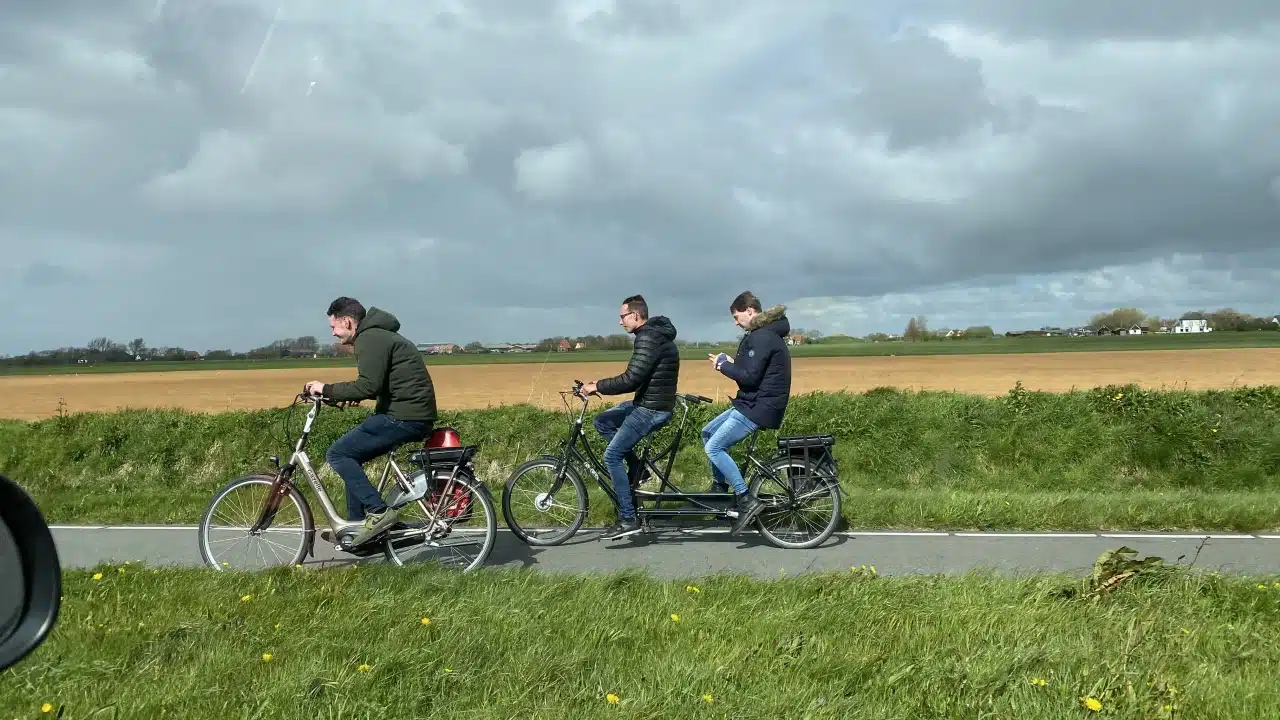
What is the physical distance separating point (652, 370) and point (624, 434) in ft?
2.02

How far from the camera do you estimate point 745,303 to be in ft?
25.6

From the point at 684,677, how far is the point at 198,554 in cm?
511

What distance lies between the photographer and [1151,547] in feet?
24.0

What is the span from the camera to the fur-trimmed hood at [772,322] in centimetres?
763

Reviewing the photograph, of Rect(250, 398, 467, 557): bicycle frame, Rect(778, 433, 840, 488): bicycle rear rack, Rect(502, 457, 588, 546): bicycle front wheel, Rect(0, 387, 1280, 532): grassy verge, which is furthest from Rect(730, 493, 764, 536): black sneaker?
Rect(250, 398, 467, 557): bicycle frame

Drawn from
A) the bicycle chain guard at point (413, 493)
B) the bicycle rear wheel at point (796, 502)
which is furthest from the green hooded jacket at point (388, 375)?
the bicycle rear wheel at point (796, 502)

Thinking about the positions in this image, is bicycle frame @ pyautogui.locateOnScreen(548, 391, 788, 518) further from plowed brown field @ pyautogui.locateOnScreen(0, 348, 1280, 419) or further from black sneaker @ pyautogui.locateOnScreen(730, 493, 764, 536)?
plowed brown field @ pyautogui.locateOnScreen(0, 348, 1280, 419)

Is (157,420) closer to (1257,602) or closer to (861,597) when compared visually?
(861,597)

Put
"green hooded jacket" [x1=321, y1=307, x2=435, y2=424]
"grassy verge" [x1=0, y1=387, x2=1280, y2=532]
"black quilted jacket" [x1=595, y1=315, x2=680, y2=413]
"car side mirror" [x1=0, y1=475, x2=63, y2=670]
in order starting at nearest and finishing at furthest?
"car side mirror" [x1=0, y1=475, x2=63, y2=670]
"green hooded jacket" [x1=321, y1=307, x2=435, y2=424]
"black quilted jacket" [x1=595, y1=315, x2=680, y2=413]
"grassy verge" [x1=0, y1=387, x2=1280, y2=532]

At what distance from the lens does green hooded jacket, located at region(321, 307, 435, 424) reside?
646 cm

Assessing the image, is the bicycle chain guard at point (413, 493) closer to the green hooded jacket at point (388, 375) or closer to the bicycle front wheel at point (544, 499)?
the green hooded jacket at point (388, 375)

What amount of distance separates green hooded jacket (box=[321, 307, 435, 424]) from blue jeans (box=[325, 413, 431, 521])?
0.32ft

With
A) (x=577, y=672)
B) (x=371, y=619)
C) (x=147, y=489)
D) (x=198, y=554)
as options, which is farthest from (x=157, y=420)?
(x=577, y=672)

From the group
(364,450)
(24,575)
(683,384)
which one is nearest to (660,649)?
(24,575)
